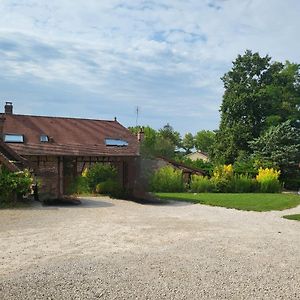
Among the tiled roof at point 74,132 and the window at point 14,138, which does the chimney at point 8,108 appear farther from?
the window at point 14,138

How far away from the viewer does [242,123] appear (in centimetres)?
4281

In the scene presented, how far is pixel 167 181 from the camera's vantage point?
26.4 meters

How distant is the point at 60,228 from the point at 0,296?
5595 mm

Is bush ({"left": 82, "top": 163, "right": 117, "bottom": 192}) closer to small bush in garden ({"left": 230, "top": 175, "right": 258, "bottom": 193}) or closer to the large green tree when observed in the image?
small bush in garden ({"left": 230, "top": 175, "right": 258, "bottom": 193})

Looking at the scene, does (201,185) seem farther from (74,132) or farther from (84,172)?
(74,132)

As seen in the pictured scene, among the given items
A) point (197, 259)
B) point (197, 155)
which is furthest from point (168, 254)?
point (197, 155)

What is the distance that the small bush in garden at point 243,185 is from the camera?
26.8 m

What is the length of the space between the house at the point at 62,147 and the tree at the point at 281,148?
40.1 feet

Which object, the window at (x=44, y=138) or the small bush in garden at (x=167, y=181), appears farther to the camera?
the window at (x=44, y=138)

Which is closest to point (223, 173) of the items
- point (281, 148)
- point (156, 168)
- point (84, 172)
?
point (156, 168)

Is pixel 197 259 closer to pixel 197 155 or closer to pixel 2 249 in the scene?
pixel 2 249

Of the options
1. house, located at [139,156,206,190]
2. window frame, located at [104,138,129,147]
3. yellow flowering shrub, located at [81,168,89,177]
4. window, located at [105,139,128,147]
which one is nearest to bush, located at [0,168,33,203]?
yellow flowering shrub, located at [81,168,89,177]

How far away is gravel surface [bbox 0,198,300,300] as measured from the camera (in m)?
5.56

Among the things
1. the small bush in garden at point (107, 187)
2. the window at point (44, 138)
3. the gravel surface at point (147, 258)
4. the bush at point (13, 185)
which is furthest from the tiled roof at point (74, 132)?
the gravel surface at point (147, 258)
